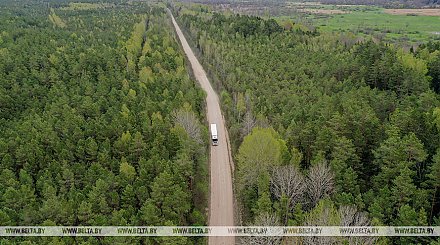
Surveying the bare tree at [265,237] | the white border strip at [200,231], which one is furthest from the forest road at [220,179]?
the bare tree at [265,237]

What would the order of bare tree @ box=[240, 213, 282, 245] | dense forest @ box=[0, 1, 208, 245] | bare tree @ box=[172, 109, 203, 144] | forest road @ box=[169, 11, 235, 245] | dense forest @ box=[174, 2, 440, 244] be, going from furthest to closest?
bare tree @ box=[172, 109, 203, 144] → forest road @ box=[169, 11, 235, 245] → dense forest @ box=[0, 1, 208, 245] → dense forest @ box=[174, 2, 440, 244] → bare tree @ box=[240, 213, 282, 245]

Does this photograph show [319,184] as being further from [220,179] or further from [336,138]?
[220,179]

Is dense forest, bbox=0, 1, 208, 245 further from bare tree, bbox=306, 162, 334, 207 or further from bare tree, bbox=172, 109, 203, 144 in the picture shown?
bare tree, bbox=306, 162, 334, 207

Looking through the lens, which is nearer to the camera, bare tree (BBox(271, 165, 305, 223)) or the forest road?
bare tree (BBox(271, 165, 305, 223))

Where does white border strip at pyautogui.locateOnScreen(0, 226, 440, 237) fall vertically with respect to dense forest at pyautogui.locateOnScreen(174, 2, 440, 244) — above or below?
below

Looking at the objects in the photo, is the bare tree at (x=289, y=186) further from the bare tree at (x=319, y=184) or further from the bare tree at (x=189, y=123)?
the bare tree at (x=189, y=123)

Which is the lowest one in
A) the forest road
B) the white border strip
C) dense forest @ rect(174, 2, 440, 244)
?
the forest road

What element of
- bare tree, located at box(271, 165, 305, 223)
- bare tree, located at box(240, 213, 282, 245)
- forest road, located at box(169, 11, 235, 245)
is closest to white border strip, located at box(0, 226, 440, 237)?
bare tree, located at box(240, 213, 282, 245)
